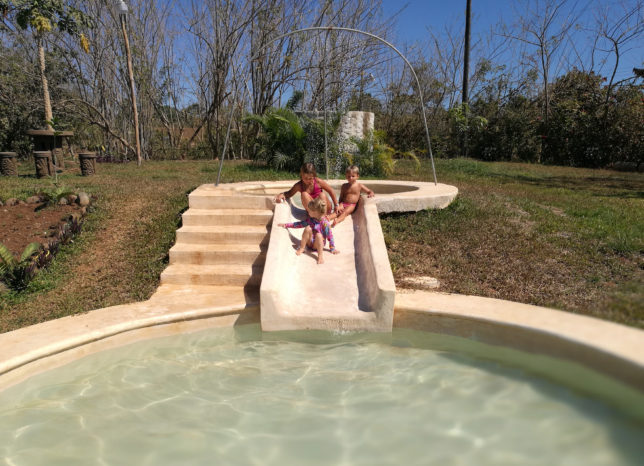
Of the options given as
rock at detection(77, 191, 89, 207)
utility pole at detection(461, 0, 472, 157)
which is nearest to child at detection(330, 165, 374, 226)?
rock at detection(77, 191, 89, 207)

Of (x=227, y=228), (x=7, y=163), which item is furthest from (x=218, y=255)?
(x=7, y=163)

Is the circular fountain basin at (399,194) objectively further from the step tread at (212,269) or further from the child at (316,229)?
the step tread at (212,269)

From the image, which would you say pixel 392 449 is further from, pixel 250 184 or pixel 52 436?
pixel 250 184

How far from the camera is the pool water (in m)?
2.78

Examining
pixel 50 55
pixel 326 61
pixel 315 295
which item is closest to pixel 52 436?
pixel 315 295

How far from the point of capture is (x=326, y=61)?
663 inches

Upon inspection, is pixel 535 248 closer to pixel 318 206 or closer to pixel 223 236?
pixel 318 206

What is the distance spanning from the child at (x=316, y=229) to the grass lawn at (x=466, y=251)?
0.92 metres

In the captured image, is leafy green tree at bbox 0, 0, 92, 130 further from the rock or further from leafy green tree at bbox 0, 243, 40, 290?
leafy green tree at bbox 0, 243, 40, 290

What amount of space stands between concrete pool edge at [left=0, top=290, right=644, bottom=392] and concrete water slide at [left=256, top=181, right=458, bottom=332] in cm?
29

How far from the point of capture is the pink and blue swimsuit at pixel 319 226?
18.0 feet

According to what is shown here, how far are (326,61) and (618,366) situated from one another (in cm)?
1585

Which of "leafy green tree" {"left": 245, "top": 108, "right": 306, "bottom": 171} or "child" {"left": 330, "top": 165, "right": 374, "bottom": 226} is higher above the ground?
"leafy green tree" {"left": 245, "top": 108, "right": 306, "bottom": 171}

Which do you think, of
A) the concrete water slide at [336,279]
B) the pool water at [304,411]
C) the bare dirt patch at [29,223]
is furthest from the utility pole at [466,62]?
the pool water at [304,411]
